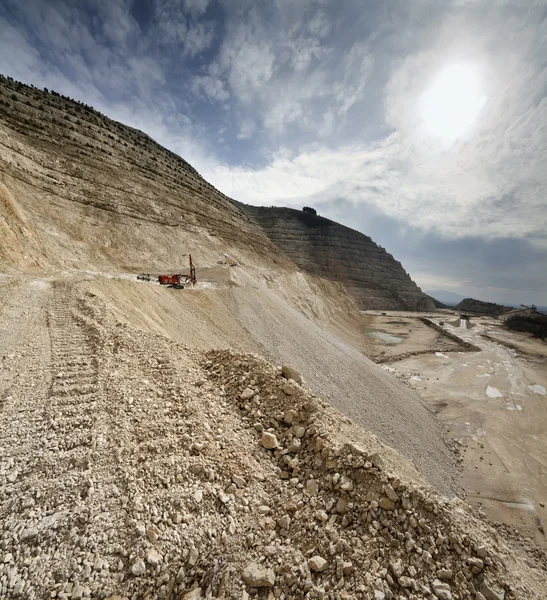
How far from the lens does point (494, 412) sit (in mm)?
14219

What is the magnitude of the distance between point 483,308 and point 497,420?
250 ft

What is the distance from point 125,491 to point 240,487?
1.34 m

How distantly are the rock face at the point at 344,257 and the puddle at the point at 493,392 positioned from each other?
38540 millimetres

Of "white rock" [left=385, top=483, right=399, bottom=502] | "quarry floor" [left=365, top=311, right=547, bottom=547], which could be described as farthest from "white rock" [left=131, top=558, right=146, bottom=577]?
"quarry floor" [left=365, top=311, right=547, bottom=547]

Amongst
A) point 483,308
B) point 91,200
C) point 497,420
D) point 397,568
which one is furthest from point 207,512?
point 483,308

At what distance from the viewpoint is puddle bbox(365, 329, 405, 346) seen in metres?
30.2

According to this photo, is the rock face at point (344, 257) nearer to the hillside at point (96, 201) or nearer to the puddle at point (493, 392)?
the hillside at point (96, 201)

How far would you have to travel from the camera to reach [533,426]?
1319 centimetres

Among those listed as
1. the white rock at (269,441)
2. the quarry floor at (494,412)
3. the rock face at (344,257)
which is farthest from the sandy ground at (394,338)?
the white rock at (269,441)

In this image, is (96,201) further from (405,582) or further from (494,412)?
(494,412)

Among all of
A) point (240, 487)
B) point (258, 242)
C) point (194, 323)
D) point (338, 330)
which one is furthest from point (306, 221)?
point (240, 487)

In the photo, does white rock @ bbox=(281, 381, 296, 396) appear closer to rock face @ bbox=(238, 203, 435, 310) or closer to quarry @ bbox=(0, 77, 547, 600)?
quarry @ bbox=(0, 77, 547, 600)

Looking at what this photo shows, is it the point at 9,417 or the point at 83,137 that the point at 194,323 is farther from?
the point at 83,137

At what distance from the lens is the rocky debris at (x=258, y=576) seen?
2449 mm
